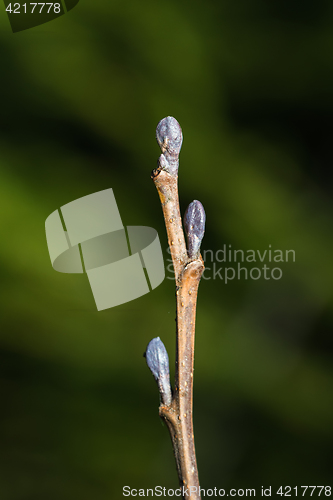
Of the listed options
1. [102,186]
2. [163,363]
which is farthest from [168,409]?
[102,186]

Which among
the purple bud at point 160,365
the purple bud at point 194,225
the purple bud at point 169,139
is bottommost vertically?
the purple bud at point 160,365

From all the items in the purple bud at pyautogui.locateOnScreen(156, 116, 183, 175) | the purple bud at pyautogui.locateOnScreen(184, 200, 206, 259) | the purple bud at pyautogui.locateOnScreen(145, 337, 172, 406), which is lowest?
the purple bud at pyautogui.locateOnScreen(145, 337, 172, 406)

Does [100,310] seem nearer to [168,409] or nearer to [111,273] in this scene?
[111,273]

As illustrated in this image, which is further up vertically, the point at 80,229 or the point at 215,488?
the point at 80,229

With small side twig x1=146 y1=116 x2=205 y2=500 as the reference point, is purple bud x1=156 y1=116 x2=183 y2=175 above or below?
above

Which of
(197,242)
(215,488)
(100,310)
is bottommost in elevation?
(215,488)

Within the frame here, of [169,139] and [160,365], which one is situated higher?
[169,139]
